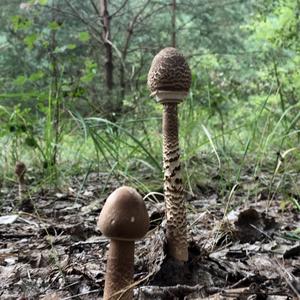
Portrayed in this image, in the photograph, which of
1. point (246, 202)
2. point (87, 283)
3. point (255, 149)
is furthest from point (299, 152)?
point (87, 283)

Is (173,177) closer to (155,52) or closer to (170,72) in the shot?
(170,72)

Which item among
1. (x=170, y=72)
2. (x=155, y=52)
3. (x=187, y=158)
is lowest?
(x=187, y=158)

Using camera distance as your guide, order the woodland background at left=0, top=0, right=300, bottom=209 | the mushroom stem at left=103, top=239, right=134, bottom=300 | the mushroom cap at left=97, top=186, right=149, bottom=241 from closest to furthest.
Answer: the mushroom cap at left=97, top=186, right=149, bottom=241, the mushroom stem at left=103, top=239, right=134, bottom=300, the woodland background at left=0, top=0, right=300, bottom=209

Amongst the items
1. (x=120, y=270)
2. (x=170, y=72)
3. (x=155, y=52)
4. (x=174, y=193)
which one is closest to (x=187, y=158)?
(x=174, y=193)

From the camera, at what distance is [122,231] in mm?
1918

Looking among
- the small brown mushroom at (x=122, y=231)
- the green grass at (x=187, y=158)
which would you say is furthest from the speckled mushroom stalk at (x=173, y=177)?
the green grass at (x=187, y=158)

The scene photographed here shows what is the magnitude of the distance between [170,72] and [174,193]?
2.12 feet

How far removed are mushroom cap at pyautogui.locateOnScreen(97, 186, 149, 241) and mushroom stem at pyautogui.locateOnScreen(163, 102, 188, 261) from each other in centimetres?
60

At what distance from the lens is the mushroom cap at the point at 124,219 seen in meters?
1.92

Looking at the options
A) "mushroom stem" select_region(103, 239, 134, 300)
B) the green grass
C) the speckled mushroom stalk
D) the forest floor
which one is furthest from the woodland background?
"mushroom stem" select_region(103, 239, 134, 300)

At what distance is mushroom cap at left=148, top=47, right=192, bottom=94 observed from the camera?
7.90 ft

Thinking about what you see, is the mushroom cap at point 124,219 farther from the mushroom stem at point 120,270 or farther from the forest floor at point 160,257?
the forest floor at point 160,257

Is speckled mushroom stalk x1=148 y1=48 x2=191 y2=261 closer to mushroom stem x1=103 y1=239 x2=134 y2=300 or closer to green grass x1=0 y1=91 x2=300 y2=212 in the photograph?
→ mushroom stem x1=103 y1=239 x2=134 y2=300

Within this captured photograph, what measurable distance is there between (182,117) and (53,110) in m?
1.52
